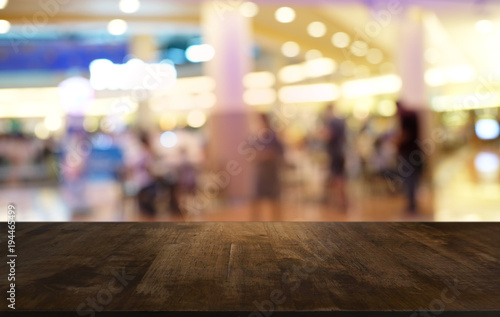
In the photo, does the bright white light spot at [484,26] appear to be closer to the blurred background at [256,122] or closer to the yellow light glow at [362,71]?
the blurred background at [256,122]

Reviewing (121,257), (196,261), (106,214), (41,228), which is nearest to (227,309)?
(196,261)

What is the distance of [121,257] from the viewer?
107 cm

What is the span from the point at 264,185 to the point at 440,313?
4.32m

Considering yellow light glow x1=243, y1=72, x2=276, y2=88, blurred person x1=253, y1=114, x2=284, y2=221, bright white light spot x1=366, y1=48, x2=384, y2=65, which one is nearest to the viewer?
blurred person x1=253, y1=114, x2=284, y2=221

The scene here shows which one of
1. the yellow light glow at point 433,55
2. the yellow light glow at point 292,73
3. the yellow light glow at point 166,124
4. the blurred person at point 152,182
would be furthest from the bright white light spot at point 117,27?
the yellow light glow at point 433,55

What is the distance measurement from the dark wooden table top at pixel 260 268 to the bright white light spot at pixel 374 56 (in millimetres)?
12866

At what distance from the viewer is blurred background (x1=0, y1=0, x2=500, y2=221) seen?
6.08 metres

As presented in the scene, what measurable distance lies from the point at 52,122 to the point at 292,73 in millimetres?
10039

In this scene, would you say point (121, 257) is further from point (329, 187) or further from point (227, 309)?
point (329, 187)

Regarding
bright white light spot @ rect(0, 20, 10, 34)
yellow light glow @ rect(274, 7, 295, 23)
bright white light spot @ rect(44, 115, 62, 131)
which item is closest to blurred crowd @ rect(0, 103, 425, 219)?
yellow light glow @ rect(274, 7, 295, 23)

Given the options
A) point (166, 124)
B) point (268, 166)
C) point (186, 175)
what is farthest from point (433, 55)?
point (268, 166)

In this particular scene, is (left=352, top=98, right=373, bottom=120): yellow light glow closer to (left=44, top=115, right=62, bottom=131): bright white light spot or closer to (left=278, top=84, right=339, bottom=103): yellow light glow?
(left=278, top=84, right=339, bottom=103): yellow light glow

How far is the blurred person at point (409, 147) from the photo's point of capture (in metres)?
5.93

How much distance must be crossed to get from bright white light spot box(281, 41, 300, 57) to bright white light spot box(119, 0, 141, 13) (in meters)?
4.66
